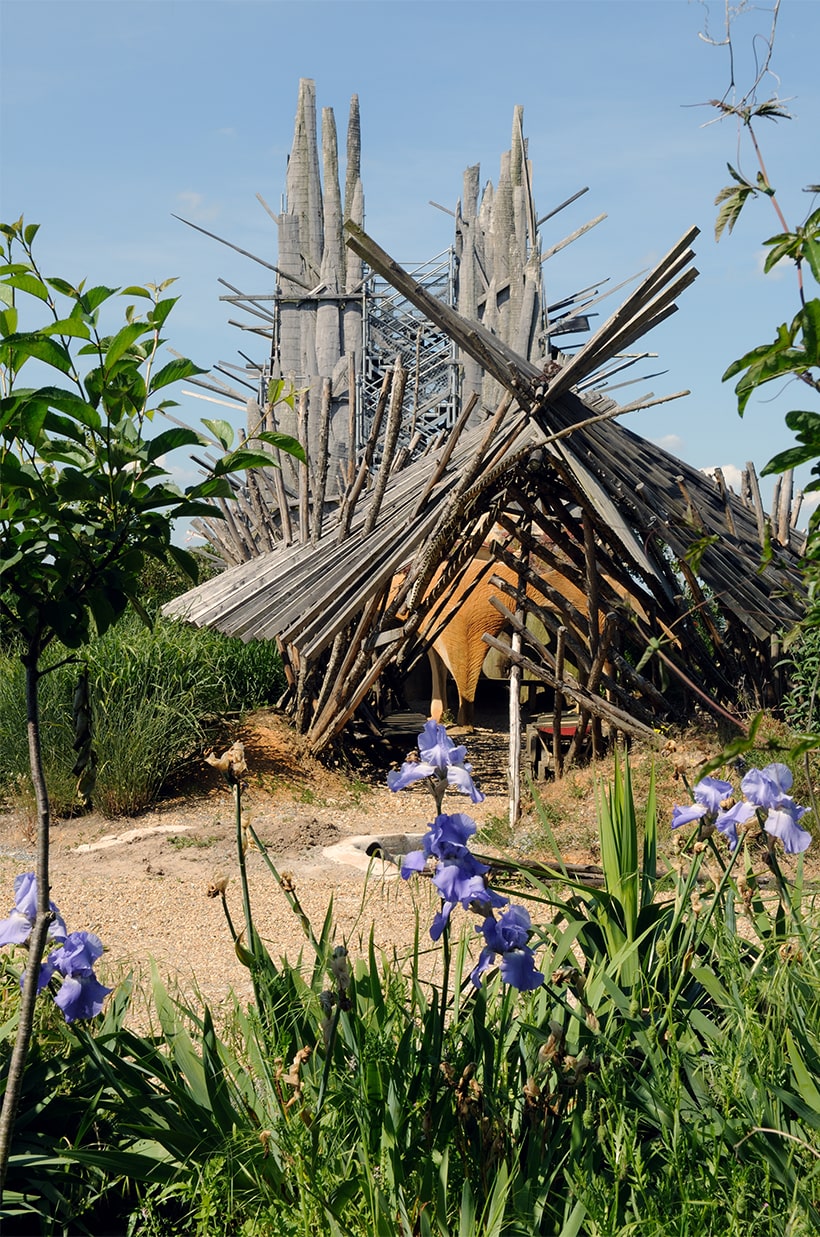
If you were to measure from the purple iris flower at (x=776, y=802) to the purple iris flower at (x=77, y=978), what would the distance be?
1.37m

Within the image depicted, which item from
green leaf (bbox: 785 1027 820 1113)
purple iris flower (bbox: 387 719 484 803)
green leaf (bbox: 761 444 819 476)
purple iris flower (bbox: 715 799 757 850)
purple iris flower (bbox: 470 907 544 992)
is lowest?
green leaf (bbox: 785 1027 820 1113)

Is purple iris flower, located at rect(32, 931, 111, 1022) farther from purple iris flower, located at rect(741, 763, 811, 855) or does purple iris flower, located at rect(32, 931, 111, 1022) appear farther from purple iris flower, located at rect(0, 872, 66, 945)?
purple iris flower, located at rect(741, 763, 811, 855)

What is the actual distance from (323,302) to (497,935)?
15940 millimetres

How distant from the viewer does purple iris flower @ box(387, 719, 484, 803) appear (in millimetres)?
1894

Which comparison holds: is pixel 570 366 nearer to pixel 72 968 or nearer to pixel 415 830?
pixel 415 830

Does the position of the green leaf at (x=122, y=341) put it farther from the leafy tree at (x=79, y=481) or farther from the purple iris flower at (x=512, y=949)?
the purple iris flower at (x=512, y=949)

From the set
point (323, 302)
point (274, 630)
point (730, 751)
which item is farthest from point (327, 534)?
point (323, 302)

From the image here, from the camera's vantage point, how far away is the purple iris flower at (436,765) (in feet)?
6.21

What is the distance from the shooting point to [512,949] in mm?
1950

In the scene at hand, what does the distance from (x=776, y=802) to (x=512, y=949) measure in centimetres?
70

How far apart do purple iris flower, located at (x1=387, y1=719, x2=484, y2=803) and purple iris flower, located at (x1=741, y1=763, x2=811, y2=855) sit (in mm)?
672

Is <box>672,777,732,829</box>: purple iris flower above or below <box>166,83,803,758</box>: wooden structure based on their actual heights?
below

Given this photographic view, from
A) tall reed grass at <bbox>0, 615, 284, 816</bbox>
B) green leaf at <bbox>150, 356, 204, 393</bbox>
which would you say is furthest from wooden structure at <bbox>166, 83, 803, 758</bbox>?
green leaf at <bbox>150, 356, 204, 393</bbox>

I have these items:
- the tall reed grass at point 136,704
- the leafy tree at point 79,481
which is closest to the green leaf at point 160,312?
the leafy tree at point 79,481
